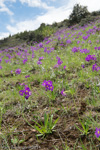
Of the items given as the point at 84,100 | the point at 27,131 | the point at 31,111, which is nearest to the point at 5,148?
the point at 27,131

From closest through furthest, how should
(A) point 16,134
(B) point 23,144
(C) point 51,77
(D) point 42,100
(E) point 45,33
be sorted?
(B) point 23,144 < (A) point 16,134 < (D) point 42,100 < (C) point 51,77 < (E) point 45,33

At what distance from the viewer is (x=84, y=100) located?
7.47 feet

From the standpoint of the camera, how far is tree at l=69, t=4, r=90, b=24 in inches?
734

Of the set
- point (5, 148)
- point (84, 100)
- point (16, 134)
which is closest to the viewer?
point (5, 148)

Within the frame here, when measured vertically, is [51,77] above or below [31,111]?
above

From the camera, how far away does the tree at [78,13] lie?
1864 cm

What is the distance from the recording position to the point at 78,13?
18906 mm

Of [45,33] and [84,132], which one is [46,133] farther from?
[45,33]

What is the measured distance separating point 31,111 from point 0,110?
1.82 feet

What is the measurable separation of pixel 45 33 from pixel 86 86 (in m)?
14.6

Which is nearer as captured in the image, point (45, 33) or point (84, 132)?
point (84, 132)

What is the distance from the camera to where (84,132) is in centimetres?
159

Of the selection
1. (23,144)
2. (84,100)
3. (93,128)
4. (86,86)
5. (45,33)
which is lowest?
(23,144)

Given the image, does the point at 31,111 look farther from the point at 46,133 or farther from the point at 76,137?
the point at 76,137
